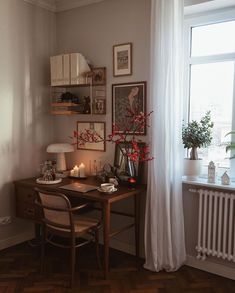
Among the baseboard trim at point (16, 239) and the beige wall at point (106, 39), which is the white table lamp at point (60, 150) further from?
the baseboard trim at point (16, 239)

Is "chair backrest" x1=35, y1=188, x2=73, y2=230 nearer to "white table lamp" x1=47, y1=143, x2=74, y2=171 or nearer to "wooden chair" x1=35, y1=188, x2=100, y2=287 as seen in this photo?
"wooden chair" x1=35, y1=188, x2=100, y2=287

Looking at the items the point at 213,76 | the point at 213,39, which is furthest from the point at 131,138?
the point at 213,39

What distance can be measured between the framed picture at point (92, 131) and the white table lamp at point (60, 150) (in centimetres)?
15

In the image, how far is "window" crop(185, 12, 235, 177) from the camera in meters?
2.84

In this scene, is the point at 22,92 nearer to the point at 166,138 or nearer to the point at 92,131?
the point at 92,131

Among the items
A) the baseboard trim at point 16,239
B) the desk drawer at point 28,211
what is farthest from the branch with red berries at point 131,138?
the baseboard trim at point 16,239

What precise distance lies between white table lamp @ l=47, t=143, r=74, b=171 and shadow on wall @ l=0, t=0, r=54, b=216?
11.0 inches

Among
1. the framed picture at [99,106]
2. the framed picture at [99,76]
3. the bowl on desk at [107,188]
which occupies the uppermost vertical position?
the framed picture at [99,76]

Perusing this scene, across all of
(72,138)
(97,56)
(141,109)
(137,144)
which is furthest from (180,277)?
(97,56)

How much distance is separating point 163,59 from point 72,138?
1.48 metres

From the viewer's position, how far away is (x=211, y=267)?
2850mm

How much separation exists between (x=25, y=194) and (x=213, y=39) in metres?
2.37

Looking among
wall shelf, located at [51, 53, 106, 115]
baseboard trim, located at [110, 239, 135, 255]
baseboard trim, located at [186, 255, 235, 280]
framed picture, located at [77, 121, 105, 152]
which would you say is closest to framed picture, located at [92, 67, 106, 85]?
wall shelf, located at [51, 53, 106, 115]

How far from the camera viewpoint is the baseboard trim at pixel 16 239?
335cm
